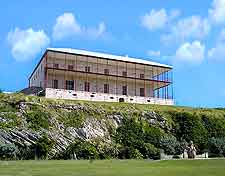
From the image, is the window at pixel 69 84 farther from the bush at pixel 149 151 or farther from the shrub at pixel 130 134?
Answer: the bush at pixel 149 151

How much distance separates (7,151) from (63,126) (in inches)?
262

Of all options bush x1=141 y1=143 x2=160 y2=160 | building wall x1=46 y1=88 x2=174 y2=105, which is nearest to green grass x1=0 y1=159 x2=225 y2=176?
bush x1=141 y1=143 x2=160 y2=160

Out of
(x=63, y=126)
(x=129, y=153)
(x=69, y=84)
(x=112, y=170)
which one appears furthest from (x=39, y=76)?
(x=112, y=170)

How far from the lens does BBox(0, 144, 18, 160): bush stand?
108 ft

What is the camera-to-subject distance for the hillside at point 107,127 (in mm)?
36281

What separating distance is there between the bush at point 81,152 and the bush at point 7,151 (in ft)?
14.9

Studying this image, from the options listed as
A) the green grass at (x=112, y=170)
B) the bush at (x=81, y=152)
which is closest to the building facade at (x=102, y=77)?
the bush at (x=81, y=152)

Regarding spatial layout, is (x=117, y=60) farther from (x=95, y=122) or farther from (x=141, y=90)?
(x=95, y=122)

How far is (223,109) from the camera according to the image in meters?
51.0

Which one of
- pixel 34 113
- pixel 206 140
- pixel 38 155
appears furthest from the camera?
pixel 206 140

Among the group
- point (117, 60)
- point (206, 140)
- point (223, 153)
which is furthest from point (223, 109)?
point (117, 60)

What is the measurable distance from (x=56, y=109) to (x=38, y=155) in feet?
21.7

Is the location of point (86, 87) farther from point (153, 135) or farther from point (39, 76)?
point (153, 135)

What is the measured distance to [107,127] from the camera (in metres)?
40.9
